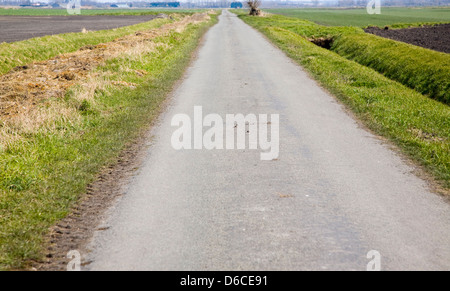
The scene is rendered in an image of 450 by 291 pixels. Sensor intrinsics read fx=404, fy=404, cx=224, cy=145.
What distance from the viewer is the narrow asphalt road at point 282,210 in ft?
15.3

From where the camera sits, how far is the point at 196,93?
553 inches

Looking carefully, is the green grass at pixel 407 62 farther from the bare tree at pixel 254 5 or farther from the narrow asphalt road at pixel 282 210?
the bare tree at pixel 254 5

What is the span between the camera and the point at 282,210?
19.1 ft

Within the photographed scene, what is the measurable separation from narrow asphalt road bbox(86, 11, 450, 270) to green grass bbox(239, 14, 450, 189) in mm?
589

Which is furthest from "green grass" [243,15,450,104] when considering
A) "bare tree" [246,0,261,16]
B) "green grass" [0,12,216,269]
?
"bare tree" [246,0,261,16]

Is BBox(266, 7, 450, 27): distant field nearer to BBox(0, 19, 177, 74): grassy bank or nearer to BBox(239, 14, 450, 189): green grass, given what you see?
BBox(0, 19, 177, 74): grassy bank

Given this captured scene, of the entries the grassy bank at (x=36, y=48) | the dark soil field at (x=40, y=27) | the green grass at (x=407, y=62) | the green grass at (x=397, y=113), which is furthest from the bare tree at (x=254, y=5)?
the green grass at (x=397, y=113)

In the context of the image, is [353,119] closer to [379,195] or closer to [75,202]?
[379,195]

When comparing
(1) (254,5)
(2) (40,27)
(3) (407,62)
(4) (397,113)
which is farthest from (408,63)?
(1) (254,5)

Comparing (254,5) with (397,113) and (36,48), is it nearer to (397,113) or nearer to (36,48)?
(36,48)

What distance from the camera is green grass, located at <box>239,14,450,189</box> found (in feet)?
26.7

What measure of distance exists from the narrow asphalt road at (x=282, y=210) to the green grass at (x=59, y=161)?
774 millimetres

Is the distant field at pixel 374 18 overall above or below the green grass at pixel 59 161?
above
